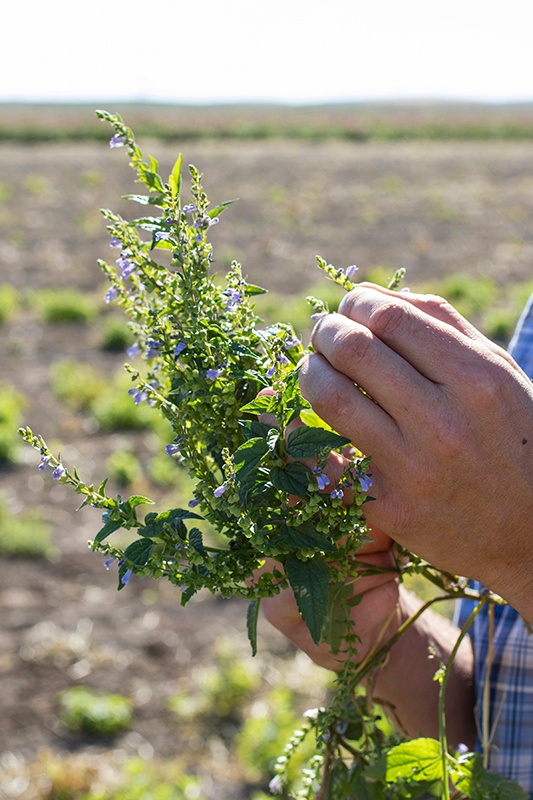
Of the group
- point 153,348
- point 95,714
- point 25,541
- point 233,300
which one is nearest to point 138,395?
point 153,348

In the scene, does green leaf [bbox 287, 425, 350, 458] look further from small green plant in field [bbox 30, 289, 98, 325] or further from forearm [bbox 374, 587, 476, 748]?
small green plant in field [bbox 30, 289, 98, 325]

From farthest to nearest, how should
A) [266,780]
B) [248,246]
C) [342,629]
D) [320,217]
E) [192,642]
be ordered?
[320,217] < [248,246] < [192,642] < [266,780] < [342,629]

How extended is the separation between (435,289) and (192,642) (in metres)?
7.20

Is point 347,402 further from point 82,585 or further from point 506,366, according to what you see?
point 82,585

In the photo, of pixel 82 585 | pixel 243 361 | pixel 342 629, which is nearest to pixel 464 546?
pixel 342 629

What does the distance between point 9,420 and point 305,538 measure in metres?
6.48

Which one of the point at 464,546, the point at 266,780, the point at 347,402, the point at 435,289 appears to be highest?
→ the point at 347,402

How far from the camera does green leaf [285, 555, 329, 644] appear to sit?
1056 mm

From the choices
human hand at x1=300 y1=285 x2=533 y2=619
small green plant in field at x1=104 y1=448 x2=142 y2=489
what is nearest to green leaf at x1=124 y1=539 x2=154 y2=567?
human hand at x1=300 y1=285 x2=533 y2=619

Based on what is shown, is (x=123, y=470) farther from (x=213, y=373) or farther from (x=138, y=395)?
(x=213, y=373)

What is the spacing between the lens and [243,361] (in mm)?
1188

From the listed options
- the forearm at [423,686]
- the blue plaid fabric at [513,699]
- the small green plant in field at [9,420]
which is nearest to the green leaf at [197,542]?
the forearm at [423,686]

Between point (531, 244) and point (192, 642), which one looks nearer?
point (192, 642)

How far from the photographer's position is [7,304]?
10.2 m
